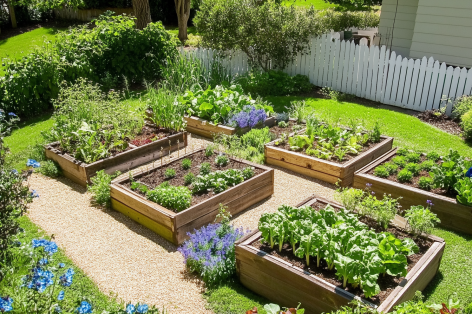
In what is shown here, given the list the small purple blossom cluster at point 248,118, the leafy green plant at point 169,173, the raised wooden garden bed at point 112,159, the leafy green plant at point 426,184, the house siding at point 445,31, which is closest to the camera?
the leafy green plant at point 426,184

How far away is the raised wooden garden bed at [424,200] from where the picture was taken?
208 inches

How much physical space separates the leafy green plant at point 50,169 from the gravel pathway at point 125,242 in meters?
0.11

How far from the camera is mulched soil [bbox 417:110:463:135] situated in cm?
852

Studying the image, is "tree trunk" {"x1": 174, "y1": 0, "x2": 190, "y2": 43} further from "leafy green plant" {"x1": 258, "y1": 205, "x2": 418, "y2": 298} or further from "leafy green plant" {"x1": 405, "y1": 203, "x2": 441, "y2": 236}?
"leafy green plant" {"x1": 405, "y1": 203, "x2": 441, "y2": 236}

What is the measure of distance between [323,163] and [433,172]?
1.64 meters

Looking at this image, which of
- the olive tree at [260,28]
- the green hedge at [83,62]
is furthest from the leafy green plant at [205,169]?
the olive tree at [260,28]

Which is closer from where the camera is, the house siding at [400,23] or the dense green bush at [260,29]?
the dense green bush at [260,29]

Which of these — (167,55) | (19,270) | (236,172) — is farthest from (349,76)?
(19,270)

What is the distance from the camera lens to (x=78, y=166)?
674cm

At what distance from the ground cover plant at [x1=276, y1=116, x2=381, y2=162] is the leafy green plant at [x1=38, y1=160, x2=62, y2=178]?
3.87m

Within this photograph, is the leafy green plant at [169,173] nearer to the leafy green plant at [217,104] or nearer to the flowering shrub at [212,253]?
the flowering shrub at [212,253]

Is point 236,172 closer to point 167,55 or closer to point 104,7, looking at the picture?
point 167,55

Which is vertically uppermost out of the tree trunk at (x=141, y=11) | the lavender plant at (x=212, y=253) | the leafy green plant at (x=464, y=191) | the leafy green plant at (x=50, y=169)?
the tree trunk at (x=141, y=11)

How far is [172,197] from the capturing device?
17.7ft
